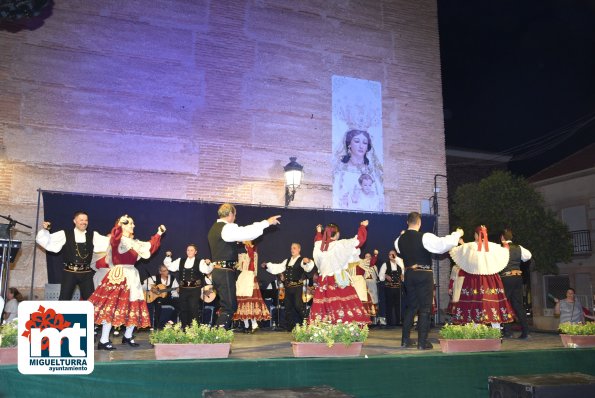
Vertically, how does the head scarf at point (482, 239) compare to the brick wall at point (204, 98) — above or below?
below

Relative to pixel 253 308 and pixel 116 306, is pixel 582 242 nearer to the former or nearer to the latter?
pixel 253 308

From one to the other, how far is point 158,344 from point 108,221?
18.4 feet

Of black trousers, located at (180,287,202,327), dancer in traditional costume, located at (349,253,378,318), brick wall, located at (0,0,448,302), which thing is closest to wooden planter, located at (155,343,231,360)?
black trousers, located at (180,287,202,327)

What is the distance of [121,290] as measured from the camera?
20.9 ft

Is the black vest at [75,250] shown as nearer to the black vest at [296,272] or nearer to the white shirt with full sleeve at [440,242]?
the black vest at [296,272]

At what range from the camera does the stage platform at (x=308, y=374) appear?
13.1ft

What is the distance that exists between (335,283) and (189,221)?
381 centimetres

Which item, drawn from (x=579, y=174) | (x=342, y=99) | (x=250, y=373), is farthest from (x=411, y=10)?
(x=250, y=373)

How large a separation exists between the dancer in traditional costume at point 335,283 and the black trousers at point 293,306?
2.66 meters

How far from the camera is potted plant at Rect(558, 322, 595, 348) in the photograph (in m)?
5.76

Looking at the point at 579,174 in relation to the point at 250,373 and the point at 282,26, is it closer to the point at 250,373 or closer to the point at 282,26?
the point at 282,26

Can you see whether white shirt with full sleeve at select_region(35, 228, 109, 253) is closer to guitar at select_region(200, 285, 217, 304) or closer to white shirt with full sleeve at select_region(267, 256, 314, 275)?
guitar at select_region(200, 285, 217, 304)

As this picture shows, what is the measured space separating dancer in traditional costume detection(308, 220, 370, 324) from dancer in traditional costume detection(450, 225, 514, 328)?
1.65m

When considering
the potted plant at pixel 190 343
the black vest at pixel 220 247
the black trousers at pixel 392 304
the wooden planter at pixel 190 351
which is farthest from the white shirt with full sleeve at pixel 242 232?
the black trousers at pixel 392 304
